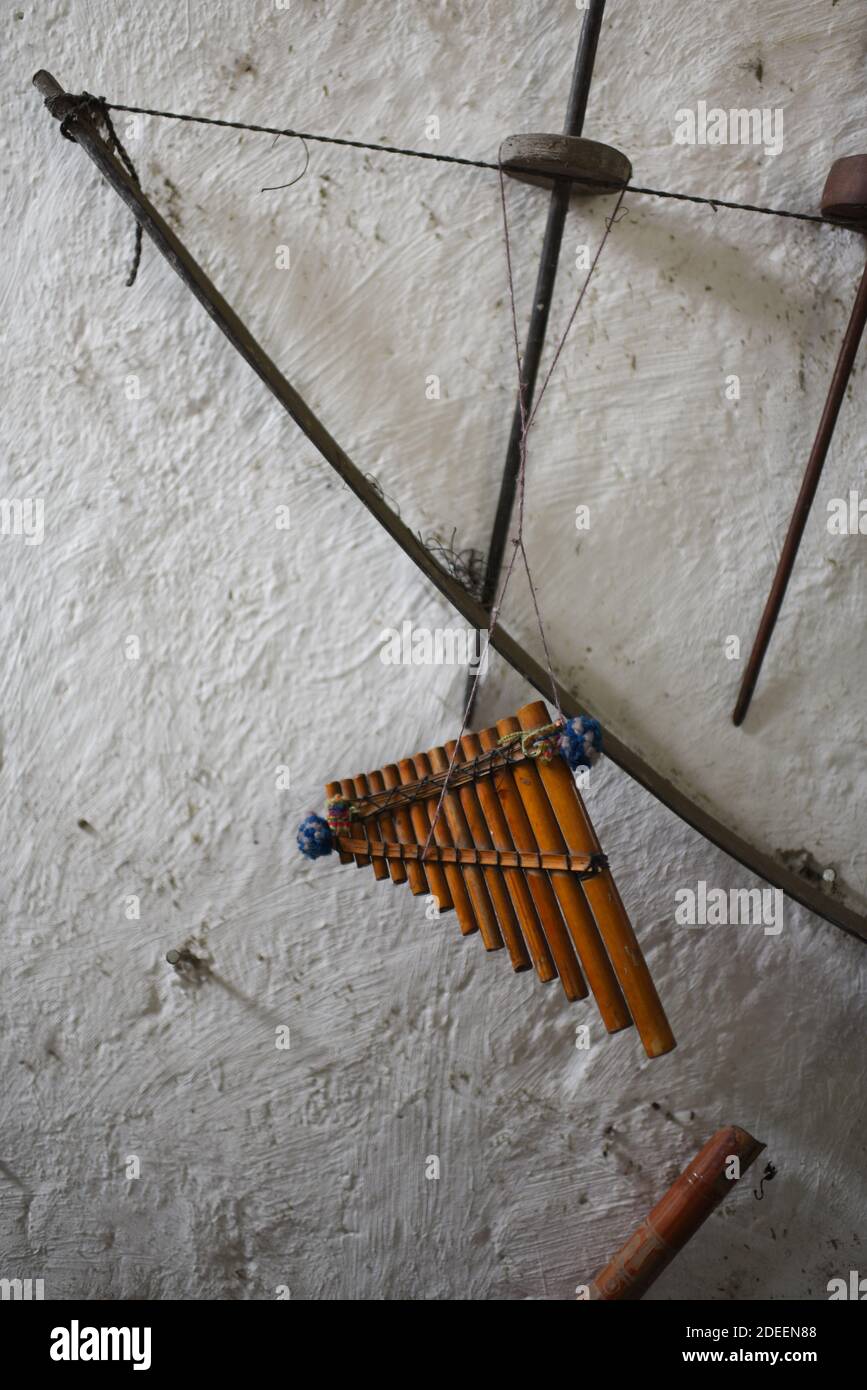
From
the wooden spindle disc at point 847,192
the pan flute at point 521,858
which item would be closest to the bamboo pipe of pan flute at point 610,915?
the pan flute at point 521,858

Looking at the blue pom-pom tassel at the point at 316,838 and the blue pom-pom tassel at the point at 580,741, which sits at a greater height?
the blue pom-pom tassel at the point at 316,838

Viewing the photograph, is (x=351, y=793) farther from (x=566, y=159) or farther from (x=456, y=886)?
(x=566, y=159)

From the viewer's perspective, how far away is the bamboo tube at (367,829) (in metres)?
1.67

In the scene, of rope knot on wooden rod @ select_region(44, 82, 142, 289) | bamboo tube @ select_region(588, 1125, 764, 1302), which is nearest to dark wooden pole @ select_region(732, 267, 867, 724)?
bamboo tube @ select_region(588, 1125, 764, 1302)

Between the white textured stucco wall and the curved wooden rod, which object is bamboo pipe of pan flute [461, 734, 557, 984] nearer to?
the curved wooden rod

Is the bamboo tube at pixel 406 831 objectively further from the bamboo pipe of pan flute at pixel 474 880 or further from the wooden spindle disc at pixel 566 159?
the wooden spindle disc at pixel 566 159

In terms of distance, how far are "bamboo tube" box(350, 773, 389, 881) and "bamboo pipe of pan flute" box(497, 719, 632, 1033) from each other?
1.02ft

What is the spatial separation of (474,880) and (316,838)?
0.32 m

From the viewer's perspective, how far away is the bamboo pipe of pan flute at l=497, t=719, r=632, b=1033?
1.38m

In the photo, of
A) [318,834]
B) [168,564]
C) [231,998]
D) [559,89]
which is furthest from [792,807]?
[559,89]

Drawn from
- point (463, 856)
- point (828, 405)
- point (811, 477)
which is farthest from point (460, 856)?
point (828, 405)

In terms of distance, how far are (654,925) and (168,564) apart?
3.90 ft

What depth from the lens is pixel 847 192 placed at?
1809 millimetres

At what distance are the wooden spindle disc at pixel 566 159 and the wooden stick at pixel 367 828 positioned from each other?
106cm
